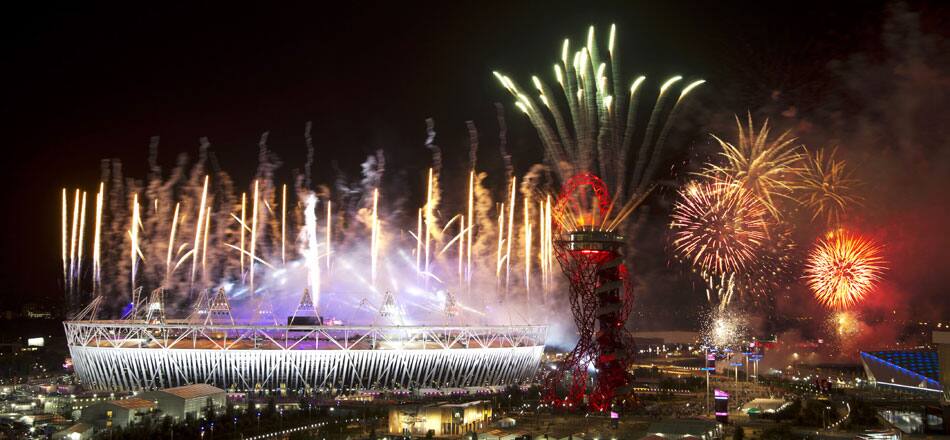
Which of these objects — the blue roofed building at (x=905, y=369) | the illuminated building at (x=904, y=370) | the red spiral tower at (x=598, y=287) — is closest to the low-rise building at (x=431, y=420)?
the red spiral tower at (x=598, y=287)

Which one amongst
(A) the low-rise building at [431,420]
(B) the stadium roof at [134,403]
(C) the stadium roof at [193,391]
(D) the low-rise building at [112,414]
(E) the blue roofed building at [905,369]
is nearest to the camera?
(A) the low-rise building at [431,420]

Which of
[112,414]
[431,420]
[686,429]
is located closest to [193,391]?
[112,414]

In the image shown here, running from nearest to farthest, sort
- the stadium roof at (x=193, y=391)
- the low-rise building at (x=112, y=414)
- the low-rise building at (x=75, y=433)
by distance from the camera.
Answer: the low-rise building at (x=75, y=433) → the low-rise building at (x=112, y=414) → the stadium roof at (x=193, y=391)

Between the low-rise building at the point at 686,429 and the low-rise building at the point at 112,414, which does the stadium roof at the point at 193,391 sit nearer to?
the low-rise building at the point at 112,414

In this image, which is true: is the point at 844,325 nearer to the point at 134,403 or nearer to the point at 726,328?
the point at 726,328

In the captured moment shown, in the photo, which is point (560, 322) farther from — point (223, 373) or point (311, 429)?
point (311, 429)

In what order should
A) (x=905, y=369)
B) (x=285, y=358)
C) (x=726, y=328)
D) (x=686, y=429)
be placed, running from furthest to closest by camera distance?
1. (x=726, y=328)
2. (x=285, y=358)
3. (x=905, y=369)
4. (x=686, y=429)
